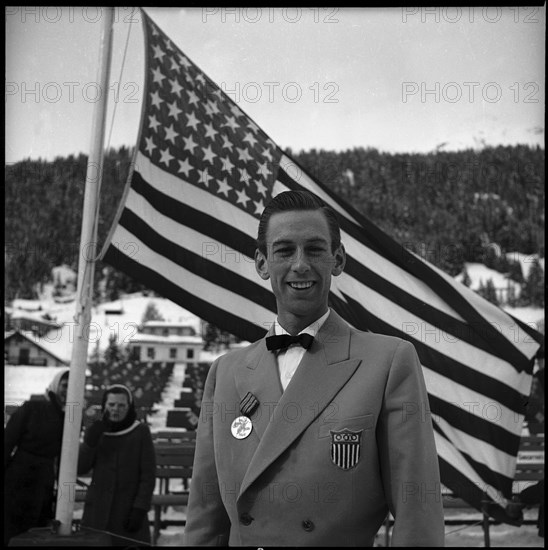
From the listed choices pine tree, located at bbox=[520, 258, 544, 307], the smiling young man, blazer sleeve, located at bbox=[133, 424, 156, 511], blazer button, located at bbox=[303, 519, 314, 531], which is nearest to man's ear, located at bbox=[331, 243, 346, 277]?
the smiling young man

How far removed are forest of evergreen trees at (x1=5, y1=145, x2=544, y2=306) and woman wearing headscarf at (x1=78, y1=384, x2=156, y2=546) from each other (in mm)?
1342

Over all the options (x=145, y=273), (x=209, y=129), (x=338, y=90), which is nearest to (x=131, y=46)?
(x=209, y=129)

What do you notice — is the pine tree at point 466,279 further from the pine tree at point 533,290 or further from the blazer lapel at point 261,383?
the blazer lapel at point 261,383

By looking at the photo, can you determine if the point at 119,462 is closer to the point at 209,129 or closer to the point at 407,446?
the point at 209,129

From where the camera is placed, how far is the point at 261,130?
3812 millimetres

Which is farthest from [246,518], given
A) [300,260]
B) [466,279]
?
[466,279]

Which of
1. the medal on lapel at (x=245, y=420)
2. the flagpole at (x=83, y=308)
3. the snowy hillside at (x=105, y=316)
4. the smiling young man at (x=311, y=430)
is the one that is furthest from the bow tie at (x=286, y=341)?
the snowy hillside at (x=105, y=316)

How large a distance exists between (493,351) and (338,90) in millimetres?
1596

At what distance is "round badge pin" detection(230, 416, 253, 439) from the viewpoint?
4.77 ft

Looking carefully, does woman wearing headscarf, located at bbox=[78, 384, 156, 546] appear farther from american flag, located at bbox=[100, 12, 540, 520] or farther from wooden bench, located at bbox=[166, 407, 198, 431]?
wooden bench, located at bbox=[166, 407, 198, 431]

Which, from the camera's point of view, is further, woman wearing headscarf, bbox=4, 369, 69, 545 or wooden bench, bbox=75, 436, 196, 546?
wooden bench, bbox=75, 436, 196, 546

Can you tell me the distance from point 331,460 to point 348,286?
2.14m

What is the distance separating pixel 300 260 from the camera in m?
1.46

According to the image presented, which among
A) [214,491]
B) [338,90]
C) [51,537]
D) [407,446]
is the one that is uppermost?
[338,90]
